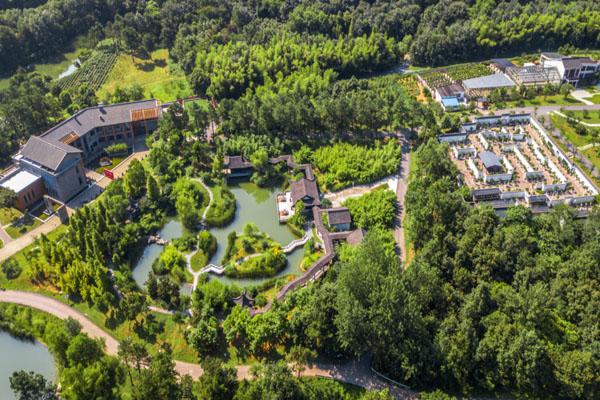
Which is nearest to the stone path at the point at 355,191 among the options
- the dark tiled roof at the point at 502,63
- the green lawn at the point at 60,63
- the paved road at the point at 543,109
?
the paved road at the point at 543,109

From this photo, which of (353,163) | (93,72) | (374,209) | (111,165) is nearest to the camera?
(374,209)

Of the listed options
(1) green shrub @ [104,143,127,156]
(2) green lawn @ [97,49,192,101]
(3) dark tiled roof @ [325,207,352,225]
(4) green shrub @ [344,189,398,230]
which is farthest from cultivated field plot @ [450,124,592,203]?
(2) green lawn @ [97,49,192,101]

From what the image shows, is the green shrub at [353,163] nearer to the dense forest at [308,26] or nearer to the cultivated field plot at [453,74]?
the cultivated field plot at [453,74]

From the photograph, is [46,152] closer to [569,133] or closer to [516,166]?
[516,166]

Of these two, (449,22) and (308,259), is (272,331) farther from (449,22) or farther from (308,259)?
(449,22)

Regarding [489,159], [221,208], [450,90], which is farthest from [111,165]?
[450,90]

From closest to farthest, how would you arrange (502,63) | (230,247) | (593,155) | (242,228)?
(230,247) < (242,228) < (593,155) < (502,63)

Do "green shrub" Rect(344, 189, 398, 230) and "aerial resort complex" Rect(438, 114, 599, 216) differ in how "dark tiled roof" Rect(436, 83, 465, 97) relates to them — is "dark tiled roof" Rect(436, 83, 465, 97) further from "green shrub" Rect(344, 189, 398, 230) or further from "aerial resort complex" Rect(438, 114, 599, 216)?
"green shrub" Rect(344, 189, 398, 230)
